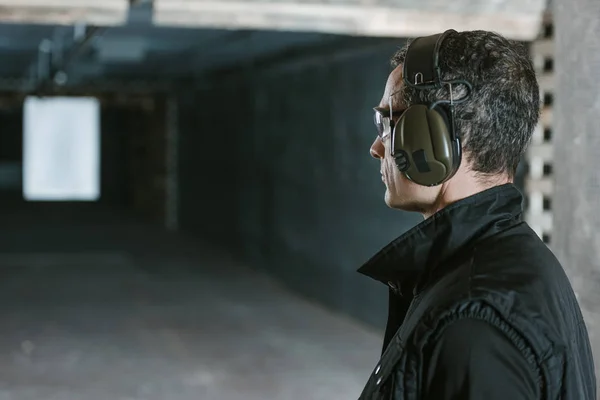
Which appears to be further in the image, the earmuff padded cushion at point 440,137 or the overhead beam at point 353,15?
the overhead beam at point 353,15

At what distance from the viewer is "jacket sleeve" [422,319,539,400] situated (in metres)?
0.88

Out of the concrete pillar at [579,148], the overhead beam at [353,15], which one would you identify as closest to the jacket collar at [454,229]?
the concrete pillar at [579,148]

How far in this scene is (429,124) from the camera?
1071 mm

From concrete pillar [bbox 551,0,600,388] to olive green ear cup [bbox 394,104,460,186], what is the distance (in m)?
1.23

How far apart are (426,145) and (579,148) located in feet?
4.37

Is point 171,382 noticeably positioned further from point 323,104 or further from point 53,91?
point 53,91

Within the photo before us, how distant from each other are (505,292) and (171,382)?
353 centimetres

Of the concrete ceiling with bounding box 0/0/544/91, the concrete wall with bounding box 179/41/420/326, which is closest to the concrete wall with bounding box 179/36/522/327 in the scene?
the concrete wall with bounding box 179/41/420/326

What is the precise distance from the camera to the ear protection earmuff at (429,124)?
1.06 m

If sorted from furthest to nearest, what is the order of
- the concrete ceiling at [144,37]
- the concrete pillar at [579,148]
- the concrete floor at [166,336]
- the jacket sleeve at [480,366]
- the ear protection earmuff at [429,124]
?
the concrete floor at [166,336], the concrete ceiling at [144,37], the concrete pillar at [579,148], the ear protection earmuff at [429,124], the jacket sleeve at [480,366]

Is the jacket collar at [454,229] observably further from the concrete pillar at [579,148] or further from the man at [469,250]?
the concrete pillar at [579,148]

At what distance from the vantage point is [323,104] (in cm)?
612

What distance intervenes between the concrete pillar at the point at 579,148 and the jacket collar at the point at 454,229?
1216 mm

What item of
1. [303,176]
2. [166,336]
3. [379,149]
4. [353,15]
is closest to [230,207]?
[303,176]
